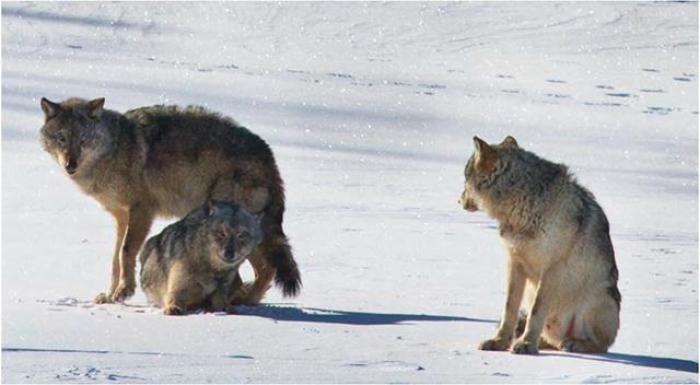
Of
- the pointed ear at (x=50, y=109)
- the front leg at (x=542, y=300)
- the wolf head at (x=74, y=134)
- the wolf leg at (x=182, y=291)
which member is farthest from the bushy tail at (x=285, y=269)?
the front leg at (x=542, y=300)

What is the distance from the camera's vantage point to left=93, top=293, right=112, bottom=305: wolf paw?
35.7 feet

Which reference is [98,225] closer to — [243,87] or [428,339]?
[428,339]

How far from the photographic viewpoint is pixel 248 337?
9.14m

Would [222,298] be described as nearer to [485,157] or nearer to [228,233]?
[228,233]

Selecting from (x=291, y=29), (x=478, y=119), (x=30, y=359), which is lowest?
(x=30, y=359)

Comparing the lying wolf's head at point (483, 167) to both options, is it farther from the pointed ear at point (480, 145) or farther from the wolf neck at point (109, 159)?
the wolf neck at point (109, 159)

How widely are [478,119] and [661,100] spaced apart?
3.77 meters

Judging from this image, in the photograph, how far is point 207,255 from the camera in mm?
10438

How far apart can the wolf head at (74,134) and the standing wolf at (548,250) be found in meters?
3.17

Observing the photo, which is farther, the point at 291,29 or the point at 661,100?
the point at 291,29

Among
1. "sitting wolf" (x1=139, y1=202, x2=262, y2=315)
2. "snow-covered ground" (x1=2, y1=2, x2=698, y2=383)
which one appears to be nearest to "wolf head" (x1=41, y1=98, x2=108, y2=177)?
"snow-covered ground" (x1=2, y1=2, x2=698, y2=383)

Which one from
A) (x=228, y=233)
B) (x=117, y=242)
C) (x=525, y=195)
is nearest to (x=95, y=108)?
(x=117, y=242)

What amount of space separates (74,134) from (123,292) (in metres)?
1.16

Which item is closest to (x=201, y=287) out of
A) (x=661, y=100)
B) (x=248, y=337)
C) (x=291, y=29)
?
(x=248, y=337)
